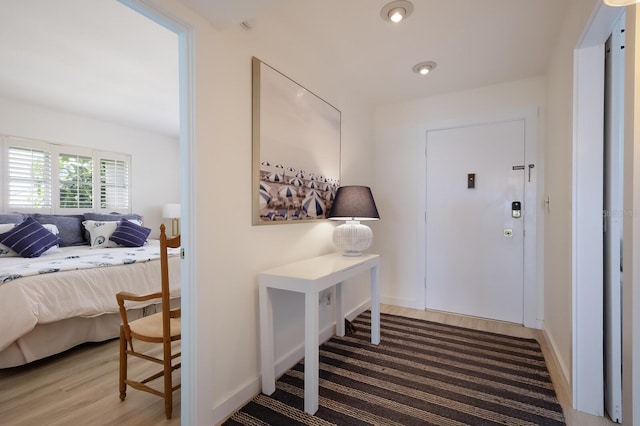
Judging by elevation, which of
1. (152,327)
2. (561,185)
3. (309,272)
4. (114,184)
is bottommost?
(152,327)

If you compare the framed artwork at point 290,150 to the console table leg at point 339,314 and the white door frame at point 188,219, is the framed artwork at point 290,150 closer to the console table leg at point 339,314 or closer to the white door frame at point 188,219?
the white door frame at point 188,219

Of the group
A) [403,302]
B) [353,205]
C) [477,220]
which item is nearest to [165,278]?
[353,205]

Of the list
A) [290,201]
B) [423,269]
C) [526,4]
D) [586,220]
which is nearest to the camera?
[586,220]

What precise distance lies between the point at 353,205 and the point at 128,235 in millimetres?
2904

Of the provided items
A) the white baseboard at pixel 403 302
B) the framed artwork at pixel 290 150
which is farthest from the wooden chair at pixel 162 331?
the white baseboard at pixel 403 302

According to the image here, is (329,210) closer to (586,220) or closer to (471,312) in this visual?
(586,220)

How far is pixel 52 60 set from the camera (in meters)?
2.56

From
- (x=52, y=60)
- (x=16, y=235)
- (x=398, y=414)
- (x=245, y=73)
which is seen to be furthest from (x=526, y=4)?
(x=16, y=235)

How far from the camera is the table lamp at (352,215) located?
→ 92.4 inches

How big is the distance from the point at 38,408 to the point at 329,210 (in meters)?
2.16

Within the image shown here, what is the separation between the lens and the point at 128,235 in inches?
143

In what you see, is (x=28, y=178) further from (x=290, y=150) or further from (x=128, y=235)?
(x=290, y=150)

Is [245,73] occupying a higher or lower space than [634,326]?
higher

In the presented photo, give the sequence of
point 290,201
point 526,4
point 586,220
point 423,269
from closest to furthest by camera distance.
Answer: point 586,220 < point 526,4 < point 290,201 < point 423,269
